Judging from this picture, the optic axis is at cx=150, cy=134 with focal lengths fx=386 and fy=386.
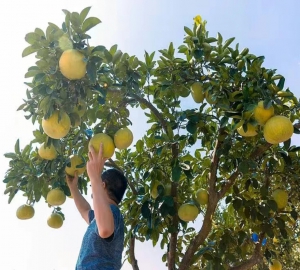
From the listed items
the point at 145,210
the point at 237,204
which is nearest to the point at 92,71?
the point at 145,210

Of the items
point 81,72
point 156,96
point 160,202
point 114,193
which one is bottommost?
point 114,193

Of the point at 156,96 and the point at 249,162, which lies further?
the point at 156,96

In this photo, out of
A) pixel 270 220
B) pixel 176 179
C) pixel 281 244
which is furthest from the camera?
pixel 281 244

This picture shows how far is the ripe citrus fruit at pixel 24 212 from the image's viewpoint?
2840 millimetres

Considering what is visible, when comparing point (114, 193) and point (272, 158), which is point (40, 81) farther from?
point (272, 158)

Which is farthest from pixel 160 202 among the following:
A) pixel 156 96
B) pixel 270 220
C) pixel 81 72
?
pixel 81 72

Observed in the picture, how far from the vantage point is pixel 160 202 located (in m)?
2.84

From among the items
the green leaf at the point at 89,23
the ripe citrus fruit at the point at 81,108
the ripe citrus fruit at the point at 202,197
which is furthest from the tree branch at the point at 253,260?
the green leaf at the point at 89,23

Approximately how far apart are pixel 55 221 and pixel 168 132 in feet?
3.71

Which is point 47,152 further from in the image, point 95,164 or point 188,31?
point 188,31

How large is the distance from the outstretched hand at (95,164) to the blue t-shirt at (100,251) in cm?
23

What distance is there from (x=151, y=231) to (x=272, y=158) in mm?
1096

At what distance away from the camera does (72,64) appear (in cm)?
190

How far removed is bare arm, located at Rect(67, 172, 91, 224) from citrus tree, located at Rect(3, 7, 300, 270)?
0.15 ft
